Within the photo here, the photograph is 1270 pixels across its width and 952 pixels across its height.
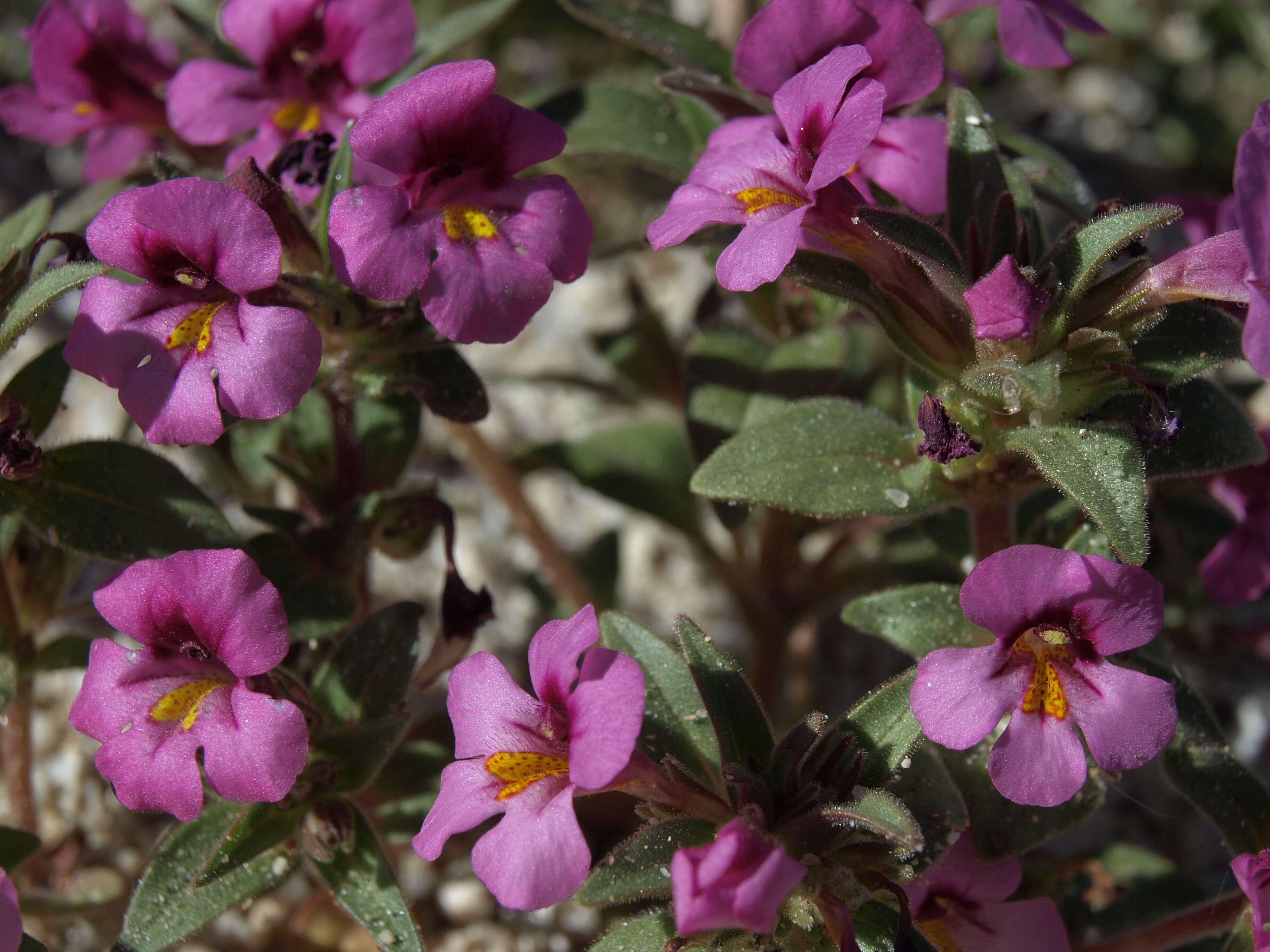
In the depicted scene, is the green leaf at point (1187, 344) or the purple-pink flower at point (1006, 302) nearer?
the purple-pink flower at point (1006, 302)

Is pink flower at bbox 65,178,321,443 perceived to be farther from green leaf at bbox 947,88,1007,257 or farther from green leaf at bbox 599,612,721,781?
green leaf at bbox 947,88,1007,257

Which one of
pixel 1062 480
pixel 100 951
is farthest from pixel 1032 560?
pixel 100 951

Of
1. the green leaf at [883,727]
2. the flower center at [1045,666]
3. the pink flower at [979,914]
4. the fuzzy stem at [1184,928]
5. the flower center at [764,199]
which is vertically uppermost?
the flower center at [764,199]

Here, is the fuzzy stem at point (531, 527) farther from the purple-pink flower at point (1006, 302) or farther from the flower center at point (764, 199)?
the purple-pink flower at point (1006, 302)

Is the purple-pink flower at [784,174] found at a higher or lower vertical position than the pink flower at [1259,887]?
higher

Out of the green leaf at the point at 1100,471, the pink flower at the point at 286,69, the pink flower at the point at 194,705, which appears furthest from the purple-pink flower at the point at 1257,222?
the pink flower at the point at 286,69

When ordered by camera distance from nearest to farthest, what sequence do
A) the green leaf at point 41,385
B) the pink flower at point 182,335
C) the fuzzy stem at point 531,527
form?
the pink flower at point 182,335
the green leaf at point 41,385
the fuzzy stem at point 531,527

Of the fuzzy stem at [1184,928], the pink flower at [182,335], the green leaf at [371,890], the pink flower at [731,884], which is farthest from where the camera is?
the fuzzy stem at [1184,928]
